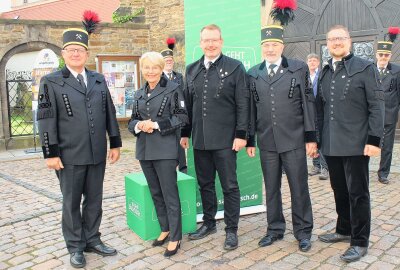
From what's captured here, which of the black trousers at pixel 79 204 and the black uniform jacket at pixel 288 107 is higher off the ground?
the black uniform jacket at pixel 288 107

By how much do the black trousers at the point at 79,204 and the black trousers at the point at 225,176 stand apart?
102 centimetres

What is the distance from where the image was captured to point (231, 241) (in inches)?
171

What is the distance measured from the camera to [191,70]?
14.9 feet

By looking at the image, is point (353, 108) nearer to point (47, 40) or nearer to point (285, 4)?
point (285, 4)

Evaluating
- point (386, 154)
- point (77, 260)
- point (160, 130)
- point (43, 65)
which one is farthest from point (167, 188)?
point (43, 65)

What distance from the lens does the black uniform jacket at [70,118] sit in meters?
3.86

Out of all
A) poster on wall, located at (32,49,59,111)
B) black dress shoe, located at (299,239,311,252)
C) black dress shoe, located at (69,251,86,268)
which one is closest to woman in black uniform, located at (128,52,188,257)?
black dress shoe, located at (69,251,86,268)

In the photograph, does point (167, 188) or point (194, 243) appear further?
point (194, 243)

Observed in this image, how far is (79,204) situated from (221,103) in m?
1.66

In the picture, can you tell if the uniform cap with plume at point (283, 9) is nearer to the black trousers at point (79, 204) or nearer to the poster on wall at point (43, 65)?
the black trousers at point (79, 204)

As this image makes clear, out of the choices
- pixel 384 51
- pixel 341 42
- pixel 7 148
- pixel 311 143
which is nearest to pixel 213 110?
pixel 311 143

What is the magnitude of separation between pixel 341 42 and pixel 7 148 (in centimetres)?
1033

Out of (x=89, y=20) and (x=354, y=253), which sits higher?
(x=89, y=20)

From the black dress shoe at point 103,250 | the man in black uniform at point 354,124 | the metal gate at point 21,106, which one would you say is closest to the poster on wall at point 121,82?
the metal gate at point 21,106
